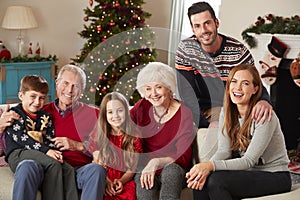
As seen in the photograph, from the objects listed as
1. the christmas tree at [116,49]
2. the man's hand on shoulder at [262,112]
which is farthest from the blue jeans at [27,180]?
the christmas tree at [116,49]

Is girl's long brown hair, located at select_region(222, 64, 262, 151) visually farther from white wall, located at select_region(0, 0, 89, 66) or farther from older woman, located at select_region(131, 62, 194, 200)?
white wall, located at select_region(0, 0, 89, 66)

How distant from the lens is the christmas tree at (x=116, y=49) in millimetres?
5520

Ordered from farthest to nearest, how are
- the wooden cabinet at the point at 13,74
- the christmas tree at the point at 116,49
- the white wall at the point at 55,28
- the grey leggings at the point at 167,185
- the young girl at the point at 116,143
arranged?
the white wall at the point at 55,28 → the wooden cabinet at the point at 13,74 → the christmas tree at the point at 116,49 → the young girl at the point at 116,143 → the grey leggings at the point at 167,185

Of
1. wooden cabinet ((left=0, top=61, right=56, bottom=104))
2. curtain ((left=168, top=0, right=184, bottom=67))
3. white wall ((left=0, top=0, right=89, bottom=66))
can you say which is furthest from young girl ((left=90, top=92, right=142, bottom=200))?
curtain ((left=168, top=0, right=184, bottom=67))

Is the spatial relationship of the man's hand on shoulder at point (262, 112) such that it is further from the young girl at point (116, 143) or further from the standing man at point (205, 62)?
the young girl at point (116, 143)

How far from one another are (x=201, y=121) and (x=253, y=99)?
436mm

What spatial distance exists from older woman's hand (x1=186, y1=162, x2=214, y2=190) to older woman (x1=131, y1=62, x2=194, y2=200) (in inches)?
6.4

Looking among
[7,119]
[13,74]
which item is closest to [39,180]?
[7,119]

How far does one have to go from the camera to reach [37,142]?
2.93m

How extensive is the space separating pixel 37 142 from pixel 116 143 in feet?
1.35

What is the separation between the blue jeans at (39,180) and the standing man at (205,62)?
2.36 feet

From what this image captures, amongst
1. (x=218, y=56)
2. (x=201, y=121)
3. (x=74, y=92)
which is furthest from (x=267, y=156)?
(x=74, y=92)

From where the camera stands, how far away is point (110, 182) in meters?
2.87

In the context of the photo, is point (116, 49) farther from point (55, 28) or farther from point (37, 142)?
point (37, 142)
